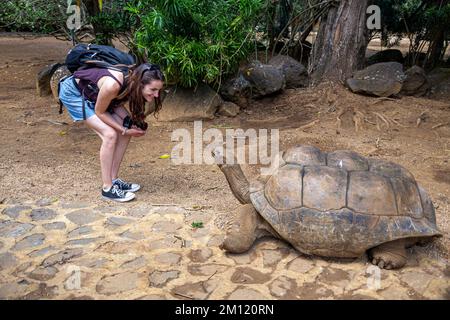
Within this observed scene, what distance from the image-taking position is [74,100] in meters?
Result: 3.89

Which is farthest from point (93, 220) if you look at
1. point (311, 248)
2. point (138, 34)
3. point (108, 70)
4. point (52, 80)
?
point (52, 80)

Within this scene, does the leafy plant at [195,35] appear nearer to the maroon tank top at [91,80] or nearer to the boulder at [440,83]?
the maroon tank top at [91,80]

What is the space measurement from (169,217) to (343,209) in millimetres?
1540

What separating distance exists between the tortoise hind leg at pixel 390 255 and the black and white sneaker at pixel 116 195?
220 centimetres

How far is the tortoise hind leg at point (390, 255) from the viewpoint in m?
3.00

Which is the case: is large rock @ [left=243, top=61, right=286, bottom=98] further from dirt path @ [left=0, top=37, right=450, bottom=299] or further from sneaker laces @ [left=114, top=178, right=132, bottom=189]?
sneaker laces @ [left=114, top=178, right=132, bottom=189]

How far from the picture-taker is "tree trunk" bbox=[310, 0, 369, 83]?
24.5 ft

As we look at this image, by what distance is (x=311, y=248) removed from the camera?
308cm

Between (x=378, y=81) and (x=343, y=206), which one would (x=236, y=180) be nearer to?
(x=343, y=206)

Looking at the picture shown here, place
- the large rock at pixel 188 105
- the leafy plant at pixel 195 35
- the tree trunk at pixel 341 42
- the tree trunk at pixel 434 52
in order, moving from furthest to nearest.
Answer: the tree trunk at pixel 434 52, the tree trunk at pixel 341 42, the large rock at pixel 188 105, the leafy plant at pixel 195 35

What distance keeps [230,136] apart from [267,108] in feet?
4.79

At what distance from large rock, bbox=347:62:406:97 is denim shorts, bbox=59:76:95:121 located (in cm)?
485

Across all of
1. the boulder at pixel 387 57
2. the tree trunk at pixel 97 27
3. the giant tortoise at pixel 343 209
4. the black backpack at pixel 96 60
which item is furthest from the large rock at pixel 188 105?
the boulder at pixel 387 57

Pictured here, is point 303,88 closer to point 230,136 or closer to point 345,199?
point 230,136
